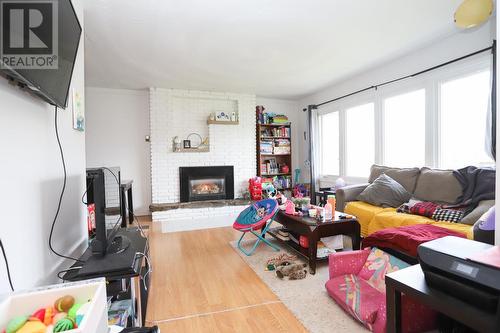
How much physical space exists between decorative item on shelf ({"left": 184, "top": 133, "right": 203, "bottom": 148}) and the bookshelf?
1249 millimetres

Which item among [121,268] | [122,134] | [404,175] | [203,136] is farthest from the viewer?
[203,136]

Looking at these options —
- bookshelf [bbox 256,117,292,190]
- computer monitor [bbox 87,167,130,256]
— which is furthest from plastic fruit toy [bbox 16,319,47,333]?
bookshelf [bbox 256,117,292,190]

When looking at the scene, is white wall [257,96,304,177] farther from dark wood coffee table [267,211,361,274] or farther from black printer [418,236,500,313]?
black printer [418,236,500,313]

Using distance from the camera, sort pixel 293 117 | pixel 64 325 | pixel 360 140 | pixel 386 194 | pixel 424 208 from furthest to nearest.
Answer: pixel 293 117, pixel 360 140, pixel 386 194, pixel 424 208, pixel 64 325

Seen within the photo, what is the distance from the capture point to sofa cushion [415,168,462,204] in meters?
2.58

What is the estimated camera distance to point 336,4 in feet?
7.09

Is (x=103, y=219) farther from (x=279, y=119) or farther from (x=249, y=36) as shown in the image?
(x=279, y=119)

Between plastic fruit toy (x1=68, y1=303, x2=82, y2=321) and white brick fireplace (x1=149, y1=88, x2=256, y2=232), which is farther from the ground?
white brick fireplace (x1=149, y1=88, x2=256, y2=232)

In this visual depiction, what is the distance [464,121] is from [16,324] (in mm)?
3868

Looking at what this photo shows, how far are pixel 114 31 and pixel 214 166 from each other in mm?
2849

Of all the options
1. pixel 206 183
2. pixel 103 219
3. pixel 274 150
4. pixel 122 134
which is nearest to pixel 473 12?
pixel 103 219

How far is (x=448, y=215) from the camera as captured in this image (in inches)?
92.0

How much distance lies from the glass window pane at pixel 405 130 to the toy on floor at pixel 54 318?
3.80 meters

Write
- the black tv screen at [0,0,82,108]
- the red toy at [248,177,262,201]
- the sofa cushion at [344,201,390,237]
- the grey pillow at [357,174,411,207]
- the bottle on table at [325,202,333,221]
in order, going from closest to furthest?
1. the black tv screen at [0,0,82,108]
2. the bottle on table at [325,202,333,221]
3. the sofa cushion at [344,201,390,237]
4. the grey pillow at [357,174,411,207]
5. the red toy at [248,177,262,201]
